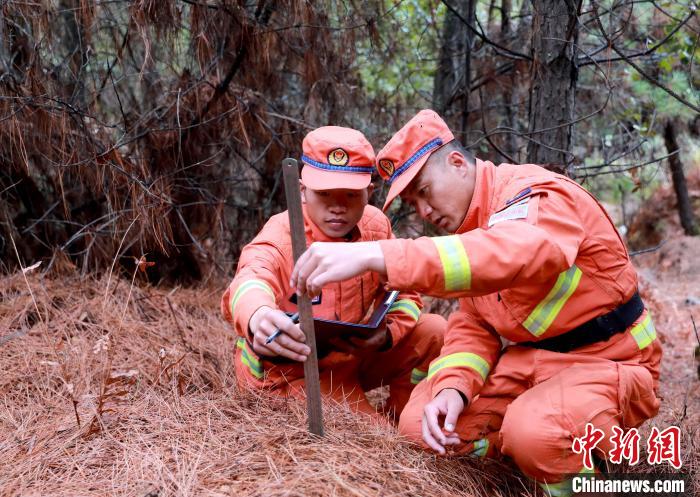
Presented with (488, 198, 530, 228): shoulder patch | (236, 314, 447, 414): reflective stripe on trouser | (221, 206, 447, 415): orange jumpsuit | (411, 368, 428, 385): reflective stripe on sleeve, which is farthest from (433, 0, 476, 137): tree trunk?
(488, 198, 530, 228): shoulder patch

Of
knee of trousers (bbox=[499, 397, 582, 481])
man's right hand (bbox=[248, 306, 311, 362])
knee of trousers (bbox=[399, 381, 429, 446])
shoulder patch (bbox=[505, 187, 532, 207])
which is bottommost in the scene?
knee of trousers (bbox=[399, 381, 429, 446])

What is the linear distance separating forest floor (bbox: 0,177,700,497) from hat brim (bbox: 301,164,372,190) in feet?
2.99

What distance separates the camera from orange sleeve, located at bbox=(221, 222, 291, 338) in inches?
98.0

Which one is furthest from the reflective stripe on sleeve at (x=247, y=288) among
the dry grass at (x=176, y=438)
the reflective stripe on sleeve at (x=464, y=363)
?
the reflective stripe on sleeve at (x=464, y=363)

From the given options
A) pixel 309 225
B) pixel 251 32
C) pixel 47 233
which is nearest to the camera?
pixel 309 225

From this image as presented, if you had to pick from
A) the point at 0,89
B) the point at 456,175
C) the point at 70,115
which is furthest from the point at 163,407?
the point at 0,89

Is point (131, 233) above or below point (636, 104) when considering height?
below

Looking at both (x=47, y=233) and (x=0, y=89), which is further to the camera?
(x=47, y=233)

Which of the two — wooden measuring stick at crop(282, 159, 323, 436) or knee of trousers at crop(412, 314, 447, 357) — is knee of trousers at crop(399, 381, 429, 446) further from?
knee of trousers at crop(412, 314, 447, 357)

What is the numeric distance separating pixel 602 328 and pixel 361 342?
3.34ft

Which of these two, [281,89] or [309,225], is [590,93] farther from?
[309,225]

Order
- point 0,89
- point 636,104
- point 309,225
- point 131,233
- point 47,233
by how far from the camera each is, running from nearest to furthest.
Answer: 1. point 309,225
2. point 0,89
3. point 131,233
4. point 47,233
5. point 636,104

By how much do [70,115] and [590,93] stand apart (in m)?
4.51

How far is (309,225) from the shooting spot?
3.09 meters
